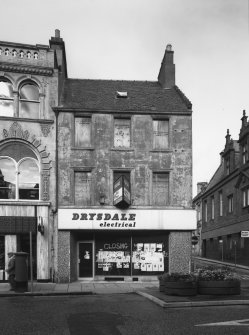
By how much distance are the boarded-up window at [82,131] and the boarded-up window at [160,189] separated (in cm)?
408

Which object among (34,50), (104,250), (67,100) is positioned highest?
(34,50)

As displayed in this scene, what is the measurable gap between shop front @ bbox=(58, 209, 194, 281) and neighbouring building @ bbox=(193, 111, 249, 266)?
9243 mm

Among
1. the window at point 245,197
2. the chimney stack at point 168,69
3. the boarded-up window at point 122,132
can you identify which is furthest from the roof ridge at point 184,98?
the window at point 245,197

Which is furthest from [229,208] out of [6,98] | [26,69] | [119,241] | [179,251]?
[6,98]

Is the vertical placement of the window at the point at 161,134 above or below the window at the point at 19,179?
above

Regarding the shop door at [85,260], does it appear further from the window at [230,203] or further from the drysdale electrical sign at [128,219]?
the window at [230,203]

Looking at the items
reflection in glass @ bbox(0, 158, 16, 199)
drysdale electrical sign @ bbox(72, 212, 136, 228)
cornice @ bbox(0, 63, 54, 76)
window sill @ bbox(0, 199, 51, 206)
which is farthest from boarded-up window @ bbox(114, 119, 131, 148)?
reflection in glass @ bbox(0, 158, 16, 199)

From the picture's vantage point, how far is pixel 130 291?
18188mm

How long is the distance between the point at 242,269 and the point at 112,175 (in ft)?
53.8

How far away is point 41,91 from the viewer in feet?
74.2

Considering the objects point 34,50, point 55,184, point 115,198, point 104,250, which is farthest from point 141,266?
point 34,50

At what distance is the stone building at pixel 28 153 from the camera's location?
21.5 meters

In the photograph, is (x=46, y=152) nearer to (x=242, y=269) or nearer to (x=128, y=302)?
(x=128, y=302)

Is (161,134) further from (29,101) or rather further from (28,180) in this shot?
(28,180)
